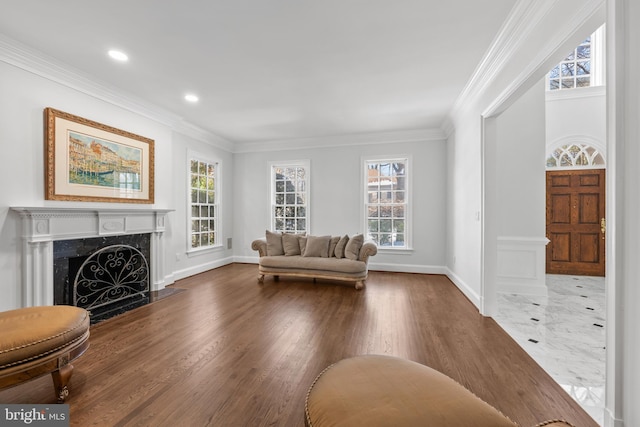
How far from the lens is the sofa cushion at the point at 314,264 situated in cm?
428

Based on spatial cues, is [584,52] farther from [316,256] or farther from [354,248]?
[316,256]

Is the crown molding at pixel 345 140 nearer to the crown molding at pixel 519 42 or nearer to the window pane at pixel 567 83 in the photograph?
the crown molding at pixel 519 42

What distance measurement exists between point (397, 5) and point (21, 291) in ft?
14.4

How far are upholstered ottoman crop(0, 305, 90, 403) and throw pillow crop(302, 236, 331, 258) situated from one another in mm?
3204

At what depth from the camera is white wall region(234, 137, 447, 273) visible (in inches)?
210

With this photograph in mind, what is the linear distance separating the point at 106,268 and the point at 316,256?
300cm

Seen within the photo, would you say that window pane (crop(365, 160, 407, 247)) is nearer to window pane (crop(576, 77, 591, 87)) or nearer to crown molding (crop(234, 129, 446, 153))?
crown molding (crop(234, 129, 446, 153))

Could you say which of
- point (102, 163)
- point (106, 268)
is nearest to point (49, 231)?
point (106, 268)

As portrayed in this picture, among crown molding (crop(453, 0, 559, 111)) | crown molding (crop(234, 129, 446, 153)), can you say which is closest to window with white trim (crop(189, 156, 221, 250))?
crown molding (crop(234, 129, 446, 153))

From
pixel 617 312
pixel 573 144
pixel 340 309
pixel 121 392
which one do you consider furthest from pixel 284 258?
pixel 573 144

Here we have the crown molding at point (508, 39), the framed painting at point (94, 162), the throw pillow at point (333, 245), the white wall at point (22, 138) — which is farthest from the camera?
the throw pillow at point (333, 245)

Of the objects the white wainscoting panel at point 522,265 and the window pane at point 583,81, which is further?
the window pane at point 583,81

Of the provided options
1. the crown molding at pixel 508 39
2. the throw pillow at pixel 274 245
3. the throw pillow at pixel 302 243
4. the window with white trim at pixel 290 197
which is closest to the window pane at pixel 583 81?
the crown molding at pixel 508 39

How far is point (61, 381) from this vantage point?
1.70 metres
